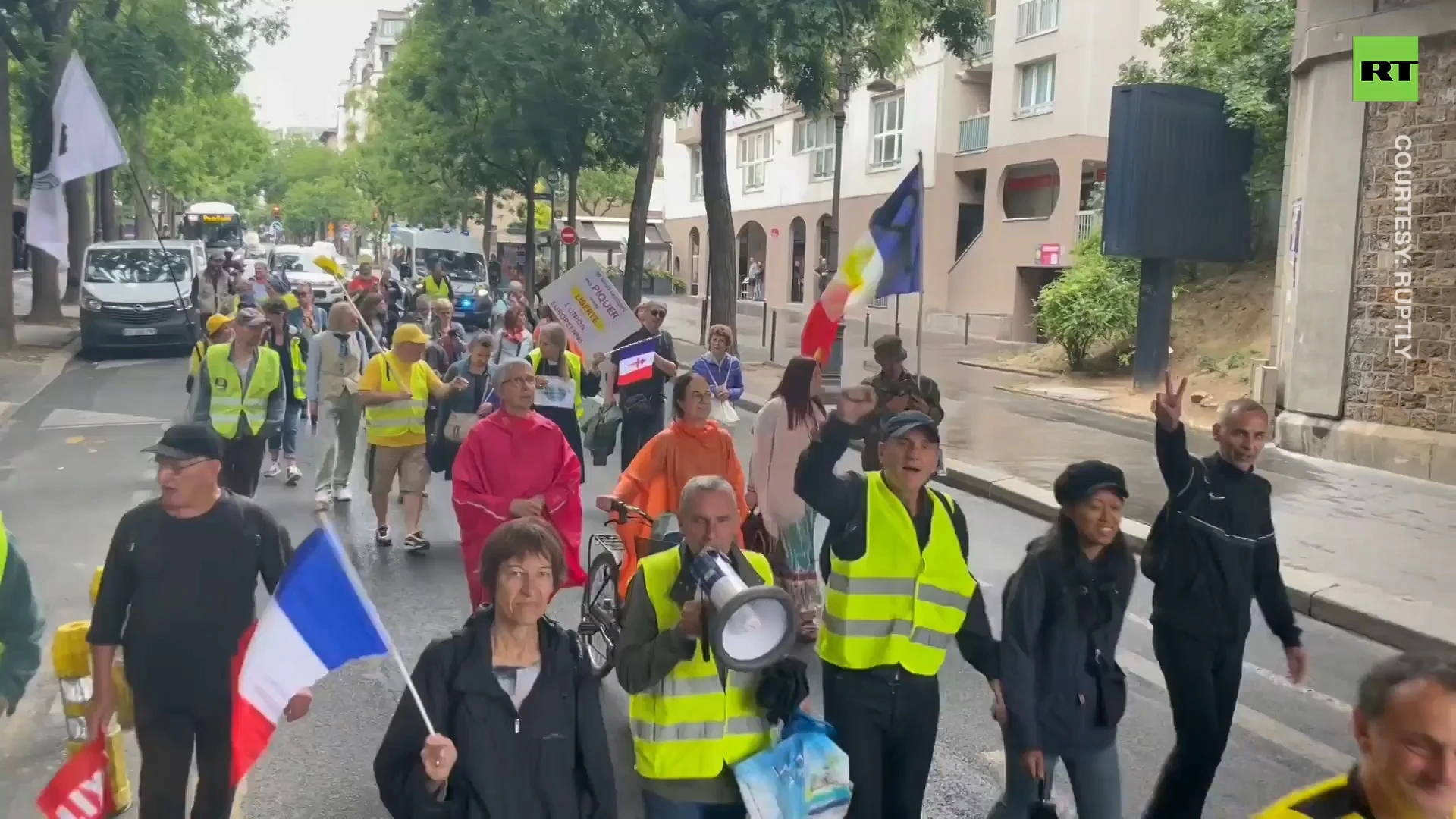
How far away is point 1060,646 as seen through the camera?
12.5ft

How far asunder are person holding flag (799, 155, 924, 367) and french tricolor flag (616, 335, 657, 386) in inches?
87.0

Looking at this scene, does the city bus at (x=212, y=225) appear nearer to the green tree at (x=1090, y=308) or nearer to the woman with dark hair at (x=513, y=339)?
the green tree at (x=1090, y=308)

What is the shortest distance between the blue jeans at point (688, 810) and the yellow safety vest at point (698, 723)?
0.25 feet

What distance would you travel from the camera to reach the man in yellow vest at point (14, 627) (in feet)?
12.6

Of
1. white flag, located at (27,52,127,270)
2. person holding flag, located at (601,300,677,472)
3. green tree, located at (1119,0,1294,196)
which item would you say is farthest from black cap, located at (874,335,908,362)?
green tree, located at (1119,0,1294,196)

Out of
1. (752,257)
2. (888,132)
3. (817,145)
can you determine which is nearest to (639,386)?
(888,132)

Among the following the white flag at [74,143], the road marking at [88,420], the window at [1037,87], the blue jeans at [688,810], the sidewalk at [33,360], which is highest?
the window at [1037,87]

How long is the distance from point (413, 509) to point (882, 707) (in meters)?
6.08

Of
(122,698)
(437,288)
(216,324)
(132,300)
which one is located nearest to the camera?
(122,698)

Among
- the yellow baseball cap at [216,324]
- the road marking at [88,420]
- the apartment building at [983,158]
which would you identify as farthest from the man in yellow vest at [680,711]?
the apartment building at [983,158]

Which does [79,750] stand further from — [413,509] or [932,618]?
[413,509]

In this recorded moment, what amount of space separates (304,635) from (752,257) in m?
50.0

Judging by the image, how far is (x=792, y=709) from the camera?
133 inches

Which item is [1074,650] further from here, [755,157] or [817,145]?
[755,157]
